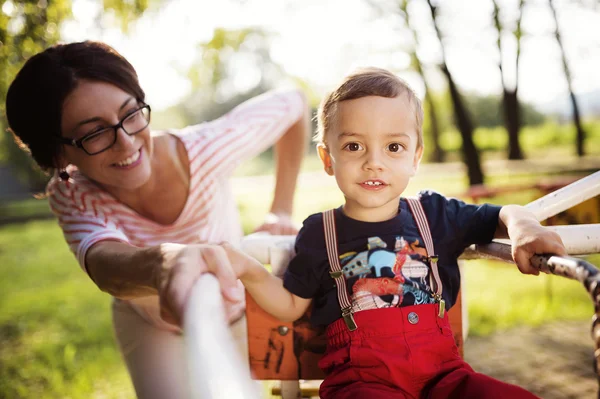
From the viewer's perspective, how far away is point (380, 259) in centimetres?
164

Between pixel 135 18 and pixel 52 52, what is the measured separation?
268cm

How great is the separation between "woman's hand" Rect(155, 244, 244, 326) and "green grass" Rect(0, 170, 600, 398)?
3.25 metres

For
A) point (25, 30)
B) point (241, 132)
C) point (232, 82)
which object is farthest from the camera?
point (232, 82)

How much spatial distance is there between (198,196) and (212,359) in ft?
5.36

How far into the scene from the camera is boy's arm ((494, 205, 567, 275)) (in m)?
1.30

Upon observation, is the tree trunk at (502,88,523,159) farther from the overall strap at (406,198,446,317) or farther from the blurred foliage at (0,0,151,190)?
the overall strap at (406,198,446,317)

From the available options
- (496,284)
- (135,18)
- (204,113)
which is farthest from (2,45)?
(204,113)

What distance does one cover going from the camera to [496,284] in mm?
6059

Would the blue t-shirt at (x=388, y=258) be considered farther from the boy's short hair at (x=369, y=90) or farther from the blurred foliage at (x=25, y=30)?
the blurred foliage at (x=25, y=30)

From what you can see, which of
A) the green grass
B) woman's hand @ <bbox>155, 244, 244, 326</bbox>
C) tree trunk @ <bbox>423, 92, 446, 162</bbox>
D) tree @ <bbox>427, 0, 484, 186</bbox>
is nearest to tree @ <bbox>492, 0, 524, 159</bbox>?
tree @ <bbox>427, 0, 484, 186</bbox>

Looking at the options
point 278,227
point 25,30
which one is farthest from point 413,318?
point 25,30

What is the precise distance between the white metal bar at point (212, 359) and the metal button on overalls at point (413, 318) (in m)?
0.84

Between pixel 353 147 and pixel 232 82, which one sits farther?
pixel 232 82

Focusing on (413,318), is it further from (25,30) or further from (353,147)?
(25,30)
